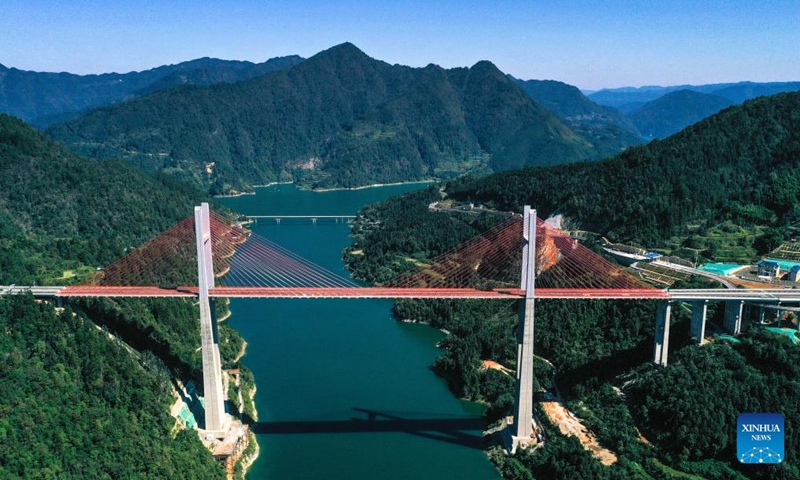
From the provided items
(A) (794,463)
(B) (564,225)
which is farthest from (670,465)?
(B) (564,225)

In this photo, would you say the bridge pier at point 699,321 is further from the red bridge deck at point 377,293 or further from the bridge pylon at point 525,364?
the bridge pylon at point 525,364

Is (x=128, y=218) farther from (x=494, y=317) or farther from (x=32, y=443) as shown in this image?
(x=32, y=443)

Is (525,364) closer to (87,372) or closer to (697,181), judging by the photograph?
(87,372)

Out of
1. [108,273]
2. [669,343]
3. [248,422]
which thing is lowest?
[248,422]

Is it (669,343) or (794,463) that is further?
(669,343)

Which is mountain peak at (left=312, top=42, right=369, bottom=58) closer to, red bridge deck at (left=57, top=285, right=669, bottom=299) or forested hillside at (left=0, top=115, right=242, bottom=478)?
forested hillside at (left=0, top=115, right=242, bottom=478)

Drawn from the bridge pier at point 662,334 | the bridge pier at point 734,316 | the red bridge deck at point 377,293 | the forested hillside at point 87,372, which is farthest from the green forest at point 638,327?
the forested hillside at point 87,372

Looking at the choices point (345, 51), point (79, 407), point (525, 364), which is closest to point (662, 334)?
point (525, 364)
